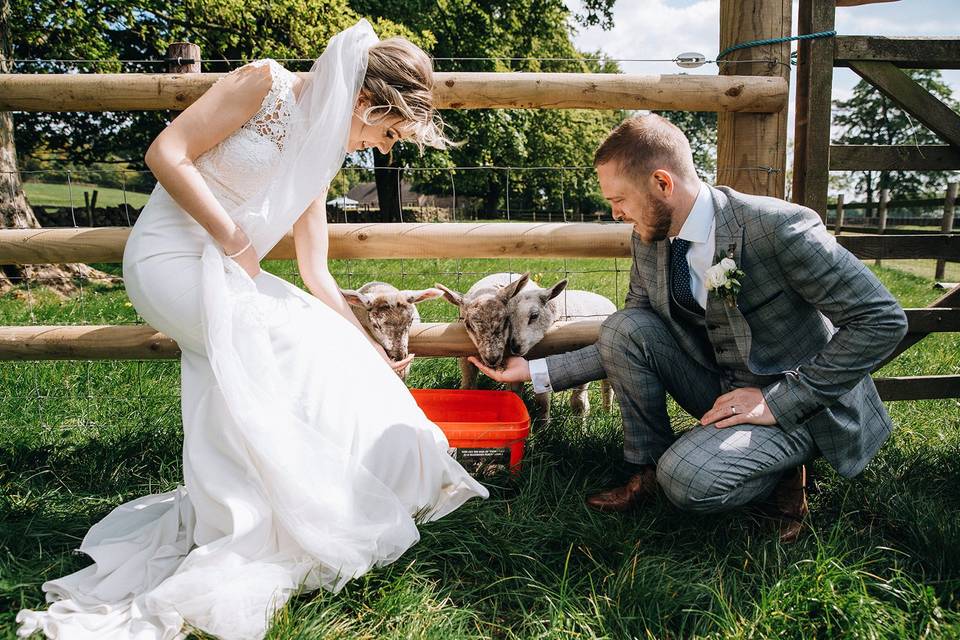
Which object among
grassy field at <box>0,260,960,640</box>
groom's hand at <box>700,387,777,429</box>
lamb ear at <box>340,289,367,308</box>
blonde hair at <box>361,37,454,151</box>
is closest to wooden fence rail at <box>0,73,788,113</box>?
blonde hair at <box>361,37,454,151</box>

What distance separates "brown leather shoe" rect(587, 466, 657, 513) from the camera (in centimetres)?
319

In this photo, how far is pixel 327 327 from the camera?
300cm

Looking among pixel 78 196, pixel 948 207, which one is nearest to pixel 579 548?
pixel 948 207

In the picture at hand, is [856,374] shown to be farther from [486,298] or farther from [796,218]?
[486,298]

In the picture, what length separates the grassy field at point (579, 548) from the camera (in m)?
2.38

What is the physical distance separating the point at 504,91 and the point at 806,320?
199 cm

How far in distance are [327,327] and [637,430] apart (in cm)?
163

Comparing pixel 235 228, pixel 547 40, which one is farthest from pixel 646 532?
pixel 547 40

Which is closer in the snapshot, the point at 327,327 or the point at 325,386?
the point at 325,386

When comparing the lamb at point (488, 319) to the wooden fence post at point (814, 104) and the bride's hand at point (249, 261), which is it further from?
the wooden fence post at point (814, 104)

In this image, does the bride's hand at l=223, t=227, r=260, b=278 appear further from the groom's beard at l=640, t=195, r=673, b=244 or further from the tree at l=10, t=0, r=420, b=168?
the tree at l=10, t=0, r=420, b=168

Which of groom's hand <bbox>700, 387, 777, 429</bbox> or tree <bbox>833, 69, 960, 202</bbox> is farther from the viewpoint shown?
tree <bbox>833, 69, 960, 202</bbox>

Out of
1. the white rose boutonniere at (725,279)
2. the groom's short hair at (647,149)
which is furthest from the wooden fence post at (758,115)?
the white rose boutonniere at (725,279)

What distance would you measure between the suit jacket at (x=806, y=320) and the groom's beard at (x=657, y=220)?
123mm
